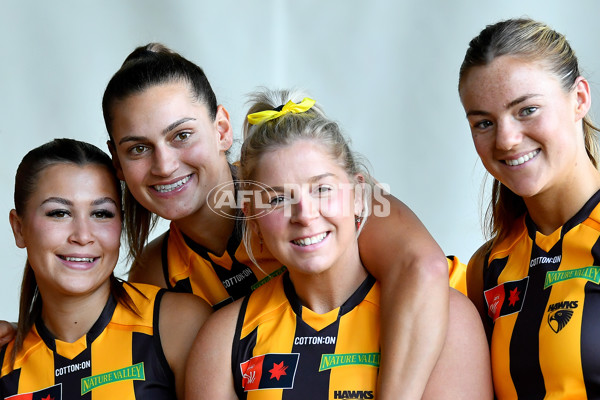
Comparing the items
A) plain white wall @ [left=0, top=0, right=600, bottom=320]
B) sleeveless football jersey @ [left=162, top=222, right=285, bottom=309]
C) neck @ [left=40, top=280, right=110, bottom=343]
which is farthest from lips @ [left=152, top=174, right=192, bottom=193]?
plain white wall @ [left=0, top=0, right=600, bottom=320]

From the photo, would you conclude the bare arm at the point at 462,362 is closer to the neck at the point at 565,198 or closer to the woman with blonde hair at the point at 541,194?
the woman with blonde hair at the point at 541,194

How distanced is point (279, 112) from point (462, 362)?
73 centimetres

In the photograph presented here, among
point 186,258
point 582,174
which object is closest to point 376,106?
point 186,258

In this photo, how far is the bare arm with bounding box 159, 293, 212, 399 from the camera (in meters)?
2.12

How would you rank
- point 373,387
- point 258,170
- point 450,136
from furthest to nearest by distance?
point 450,136 → point 258,170 → point 373,387

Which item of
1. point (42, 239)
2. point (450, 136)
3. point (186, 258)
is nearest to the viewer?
point (42, 239)

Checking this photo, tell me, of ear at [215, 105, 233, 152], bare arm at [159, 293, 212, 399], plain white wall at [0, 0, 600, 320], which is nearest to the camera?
bare arm at [159, 293, 212, 399]

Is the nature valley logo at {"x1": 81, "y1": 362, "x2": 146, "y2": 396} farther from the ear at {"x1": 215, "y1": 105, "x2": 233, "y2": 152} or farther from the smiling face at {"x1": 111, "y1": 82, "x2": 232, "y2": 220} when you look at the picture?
the ear at {"x1": 215, "y1": 105, "x2": 233, "y2": 152}

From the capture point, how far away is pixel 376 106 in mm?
4152

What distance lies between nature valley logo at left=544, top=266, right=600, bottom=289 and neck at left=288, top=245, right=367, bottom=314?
1.42 ft

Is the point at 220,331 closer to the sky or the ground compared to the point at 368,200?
closer to the ground

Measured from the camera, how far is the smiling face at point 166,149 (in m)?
2.25

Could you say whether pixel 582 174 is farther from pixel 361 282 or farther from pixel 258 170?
pixel 258 170

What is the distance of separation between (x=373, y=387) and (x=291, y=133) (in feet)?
1.99
